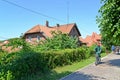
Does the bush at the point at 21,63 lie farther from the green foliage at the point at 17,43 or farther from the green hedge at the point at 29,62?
the green foliage at the point at 17,43

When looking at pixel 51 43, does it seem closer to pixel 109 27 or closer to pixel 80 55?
pixel 80 55

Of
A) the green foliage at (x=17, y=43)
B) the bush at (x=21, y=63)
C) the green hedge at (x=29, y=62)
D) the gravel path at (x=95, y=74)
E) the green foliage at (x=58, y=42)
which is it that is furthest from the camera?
the green foliage at (x=58, y=42)

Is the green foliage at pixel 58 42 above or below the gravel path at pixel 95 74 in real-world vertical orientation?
above

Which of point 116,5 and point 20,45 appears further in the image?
point 116,5

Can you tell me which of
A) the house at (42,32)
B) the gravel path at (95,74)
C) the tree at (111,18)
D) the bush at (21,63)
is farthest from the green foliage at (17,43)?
the house at (42,32)

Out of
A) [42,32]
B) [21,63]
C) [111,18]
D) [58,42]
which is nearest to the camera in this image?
[21,63]

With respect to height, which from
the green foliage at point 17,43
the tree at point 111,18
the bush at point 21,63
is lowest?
the bush at point 21,63

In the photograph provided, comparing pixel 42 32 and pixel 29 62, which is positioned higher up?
pixel 42 32

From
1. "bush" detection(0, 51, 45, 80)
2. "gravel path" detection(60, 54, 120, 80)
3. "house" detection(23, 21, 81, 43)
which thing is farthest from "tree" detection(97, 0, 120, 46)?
"house" detection(23, 21, 81, 43)

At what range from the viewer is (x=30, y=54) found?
13.3m

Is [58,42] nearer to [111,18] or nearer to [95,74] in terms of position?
→ [111,18]

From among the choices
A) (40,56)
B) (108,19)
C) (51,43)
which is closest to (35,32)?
(51,43)

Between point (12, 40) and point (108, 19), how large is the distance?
7883 millimetres

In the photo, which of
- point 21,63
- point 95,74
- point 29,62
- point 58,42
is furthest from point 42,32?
point 21,63
